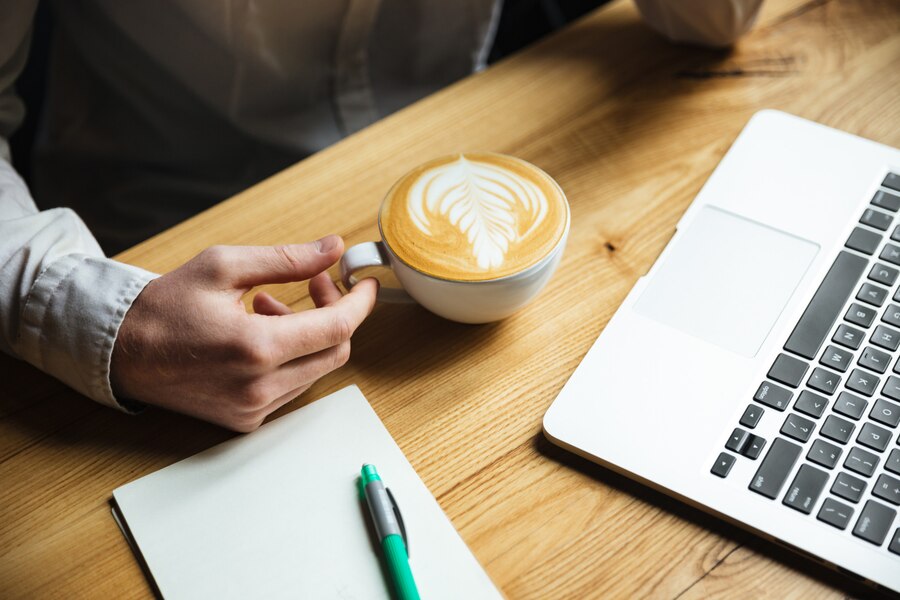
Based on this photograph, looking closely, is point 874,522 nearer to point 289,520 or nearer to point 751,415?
point 751,415

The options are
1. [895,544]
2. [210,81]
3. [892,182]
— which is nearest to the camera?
[895,544]

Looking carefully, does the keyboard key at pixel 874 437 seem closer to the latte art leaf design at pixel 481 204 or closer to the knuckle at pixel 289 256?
the latte art leaf design at pixel 481 204

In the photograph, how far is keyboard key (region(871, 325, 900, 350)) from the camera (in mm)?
604

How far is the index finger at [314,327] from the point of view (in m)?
0.58

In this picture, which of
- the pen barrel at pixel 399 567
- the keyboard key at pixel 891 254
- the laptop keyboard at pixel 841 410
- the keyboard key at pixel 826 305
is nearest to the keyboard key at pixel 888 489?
the laptop keyboard at pixel 841 410

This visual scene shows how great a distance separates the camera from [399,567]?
19.9 inches

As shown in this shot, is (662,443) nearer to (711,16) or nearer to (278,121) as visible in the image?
(711,16)

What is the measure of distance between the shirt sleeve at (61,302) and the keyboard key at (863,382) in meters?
0.58

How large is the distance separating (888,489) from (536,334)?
0.29m

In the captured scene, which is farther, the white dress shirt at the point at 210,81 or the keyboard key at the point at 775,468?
the white dress shirt at the point at 210,81

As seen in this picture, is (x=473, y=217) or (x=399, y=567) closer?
(x=399, y=567)

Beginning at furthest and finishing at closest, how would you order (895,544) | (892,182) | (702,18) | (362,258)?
(702,18) → (892,182) → (362,258) → (895,544)

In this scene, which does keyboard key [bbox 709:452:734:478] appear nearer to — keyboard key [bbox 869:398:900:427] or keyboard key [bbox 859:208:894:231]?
keyboard key [bbox 869:398:900:427]

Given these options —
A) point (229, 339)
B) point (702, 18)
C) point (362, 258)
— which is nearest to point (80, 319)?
point (229, 339)
